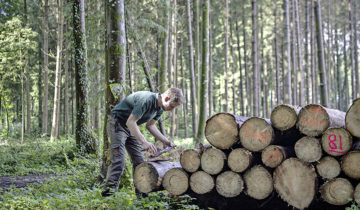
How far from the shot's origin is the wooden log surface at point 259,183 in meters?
4.69

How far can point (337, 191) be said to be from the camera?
4367 mm

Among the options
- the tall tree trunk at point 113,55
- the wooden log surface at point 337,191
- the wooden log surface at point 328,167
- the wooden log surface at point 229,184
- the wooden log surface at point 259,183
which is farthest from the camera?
the tall tree trunk at point 113,55

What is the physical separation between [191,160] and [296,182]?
145cm

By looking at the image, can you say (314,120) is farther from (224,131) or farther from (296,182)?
(224,131)

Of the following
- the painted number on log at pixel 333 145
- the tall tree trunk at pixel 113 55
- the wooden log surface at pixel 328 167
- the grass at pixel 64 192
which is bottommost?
the grass at pixel 64 192

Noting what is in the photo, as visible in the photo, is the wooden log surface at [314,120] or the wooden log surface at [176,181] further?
the wooden log surface at [176,181]

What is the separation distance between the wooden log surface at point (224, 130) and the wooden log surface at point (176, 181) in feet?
2.17

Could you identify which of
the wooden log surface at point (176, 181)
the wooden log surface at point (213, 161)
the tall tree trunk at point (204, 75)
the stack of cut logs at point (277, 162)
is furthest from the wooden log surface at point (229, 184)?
the tall tree trunk at point (204, 75)

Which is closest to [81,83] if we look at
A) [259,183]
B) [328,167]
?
[259,183]

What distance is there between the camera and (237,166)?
15.7 ft

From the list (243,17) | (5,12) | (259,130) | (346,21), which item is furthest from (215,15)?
(259,130)

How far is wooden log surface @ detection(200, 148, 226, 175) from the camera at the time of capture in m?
4.88

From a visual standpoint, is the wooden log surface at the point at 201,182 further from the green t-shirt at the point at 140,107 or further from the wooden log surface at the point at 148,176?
the green t-shirt at the point at 140,107

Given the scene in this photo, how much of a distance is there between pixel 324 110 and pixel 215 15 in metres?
24.5
